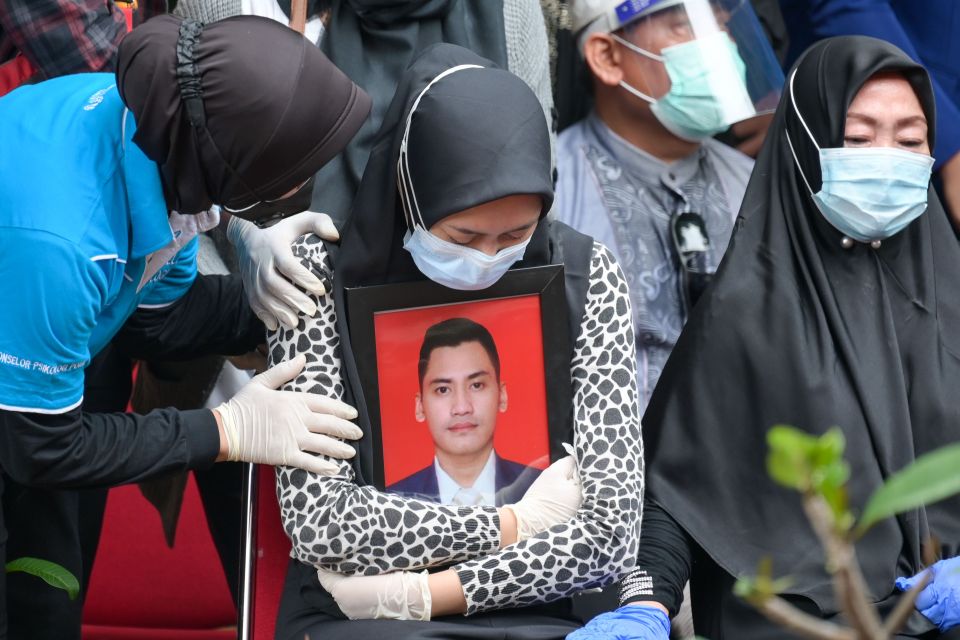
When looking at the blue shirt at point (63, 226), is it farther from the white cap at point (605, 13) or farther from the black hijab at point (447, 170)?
the white cap at point (605, 13)

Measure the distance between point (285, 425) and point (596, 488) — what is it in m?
0.58

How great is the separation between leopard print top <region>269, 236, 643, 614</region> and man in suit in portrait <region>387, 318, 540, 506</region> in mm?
89

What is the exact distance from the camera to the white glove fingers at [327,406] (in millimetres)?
2133

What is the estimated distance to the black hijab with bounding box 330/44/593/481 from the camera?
2082mm

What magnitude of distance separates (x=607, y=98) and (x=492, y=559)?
5.71 ft

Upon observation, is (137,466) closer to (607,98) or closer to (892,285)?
(892,285)

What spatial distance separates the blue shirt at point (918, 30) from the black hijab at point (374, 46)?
4.31 feet

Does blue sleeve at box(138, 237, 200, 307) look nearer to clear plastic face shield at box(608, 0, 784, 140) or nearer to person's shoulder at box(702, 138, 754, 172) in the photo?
clear plastic face shield at box(608, 0, 784, 140)

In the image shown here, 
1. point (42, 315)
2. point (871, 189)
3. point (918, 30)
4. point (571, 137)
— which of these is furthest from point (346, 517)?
point (918, 30)

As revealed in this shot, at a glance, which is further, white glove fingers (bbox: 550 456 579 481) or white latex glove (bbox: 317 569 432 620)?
white glove fingers (bbox: 550 456 579 481)

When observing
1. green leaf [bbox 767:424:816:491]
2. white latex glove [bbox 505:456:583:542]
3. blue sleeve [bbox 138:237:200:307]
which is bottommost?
white latex glove [bbox 505:456:583:542]

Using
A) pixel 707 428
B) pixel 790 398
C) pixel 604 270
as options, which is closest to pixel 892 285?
pixel 790 398

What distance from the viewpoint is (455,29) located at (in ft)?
9.07

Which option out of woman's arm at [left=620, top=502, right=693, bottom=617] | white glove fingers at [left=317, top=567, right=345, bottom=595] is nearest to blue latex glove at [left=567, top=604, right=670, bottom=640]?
woman's arm at [left=620, top=502, right=693, bottom=617]
